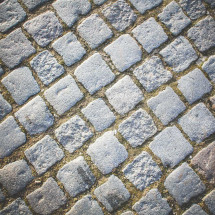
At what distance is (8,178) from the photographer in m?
1.73

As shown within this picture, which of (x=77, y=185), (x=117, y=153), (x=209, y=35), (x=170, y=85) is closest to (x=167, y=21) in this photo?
(x=209, y=35)

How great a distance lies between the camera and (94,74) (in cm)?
181

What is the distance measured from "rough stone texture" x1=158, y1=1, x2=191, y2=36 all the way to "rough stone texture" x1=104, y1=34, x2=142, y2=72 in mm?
415

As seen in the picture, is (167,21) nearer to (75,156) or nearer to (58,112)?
(58,112)

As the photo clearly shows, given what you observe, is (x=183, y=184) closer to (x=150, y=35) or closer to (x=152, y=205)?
(x=152, y=205)

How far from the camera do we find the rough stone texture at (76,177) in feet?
5.53

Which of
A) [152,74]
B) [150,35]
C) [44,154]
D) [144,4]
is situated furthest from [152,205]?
[144,4]

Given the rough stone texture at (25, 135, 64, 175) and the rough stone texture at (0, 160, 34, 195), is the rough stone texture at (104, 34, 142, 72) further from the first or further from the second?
the rough stone texture at (0, 160, 34, 195)

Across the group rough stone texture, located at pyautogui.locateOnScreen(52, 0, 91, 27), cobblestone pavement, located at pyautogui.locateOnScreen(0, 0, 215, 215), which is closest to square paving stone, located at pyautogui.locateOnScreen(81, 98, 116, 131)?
cobblestone pavement, located at pyautogui.locateOnScreen(0, 0, 215, 215)

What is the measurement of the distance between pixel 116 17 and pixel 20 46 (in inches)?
43.4

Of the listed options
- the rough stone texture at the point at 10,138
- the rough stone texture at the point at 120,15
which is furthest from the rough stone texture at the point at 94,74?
the rough stone texture at the point at 10,138

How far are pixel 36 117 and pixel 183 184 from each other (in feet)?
5.31

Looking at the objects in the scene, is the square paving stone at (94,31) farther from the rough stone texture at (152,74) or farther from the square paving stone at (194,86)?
the square paving stone at (194,86)

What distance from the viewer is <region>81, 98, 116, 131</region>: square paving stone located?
175 centimetres
